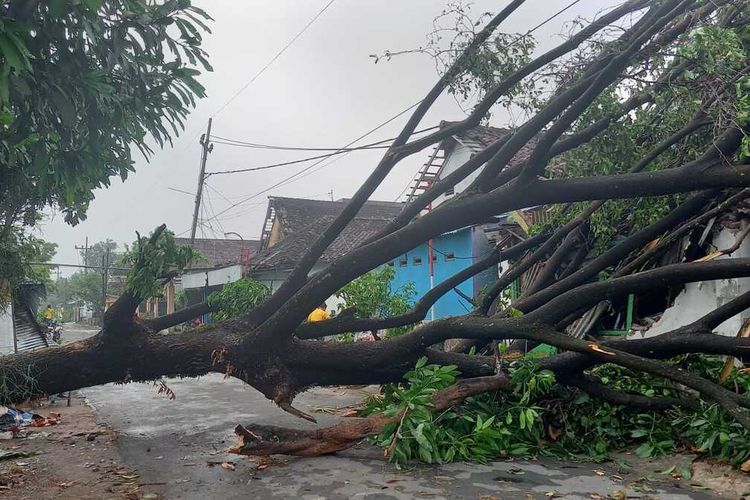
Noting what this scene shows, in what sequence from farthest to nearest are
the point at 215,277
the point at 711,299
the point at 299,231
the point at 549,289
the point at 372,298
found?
the point at 299,231, the point at 215,277, the point at 372,298, the point at 711,299, the point at 549,289

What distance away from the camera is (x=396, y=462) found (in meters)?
5.35

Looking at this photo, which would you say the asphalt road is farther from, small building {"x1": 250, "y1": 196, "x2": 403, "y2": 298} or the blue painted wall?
small building {"x1": 250, "y1": 196, "x2": 403, "y2": 298}

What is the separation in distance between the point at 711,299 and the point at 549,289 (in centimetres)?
231

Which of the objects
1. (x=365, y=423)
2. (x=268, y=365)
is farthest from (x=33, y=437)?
(x=365, y=423)

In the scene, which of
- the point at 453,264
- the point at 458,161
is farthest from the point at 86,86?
the point at 458,161

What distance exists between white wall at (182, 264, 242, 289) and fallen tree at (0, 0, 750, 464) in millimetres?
13606

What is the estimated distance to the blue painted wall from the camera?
14258 mm

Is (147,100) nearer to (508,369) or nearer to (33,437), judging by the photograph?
(508,369)

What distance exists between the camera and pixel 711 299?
7.32m

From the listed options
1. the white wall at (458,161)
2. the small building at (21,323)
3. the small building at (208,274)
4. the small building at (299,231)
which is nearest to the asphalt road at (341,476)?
the small building at (208,274)

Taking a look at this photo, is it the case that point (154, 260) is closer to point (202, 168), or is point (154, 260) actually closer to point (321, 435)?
point (321, 435)

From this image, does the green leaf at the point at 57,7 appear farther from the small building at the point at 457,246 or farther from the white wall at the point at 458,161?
the white wall at the point at 458,161

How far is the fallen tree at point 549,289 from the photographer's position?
17.0ft

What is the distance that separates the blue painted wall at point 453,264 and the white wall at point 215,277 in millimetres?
6703
